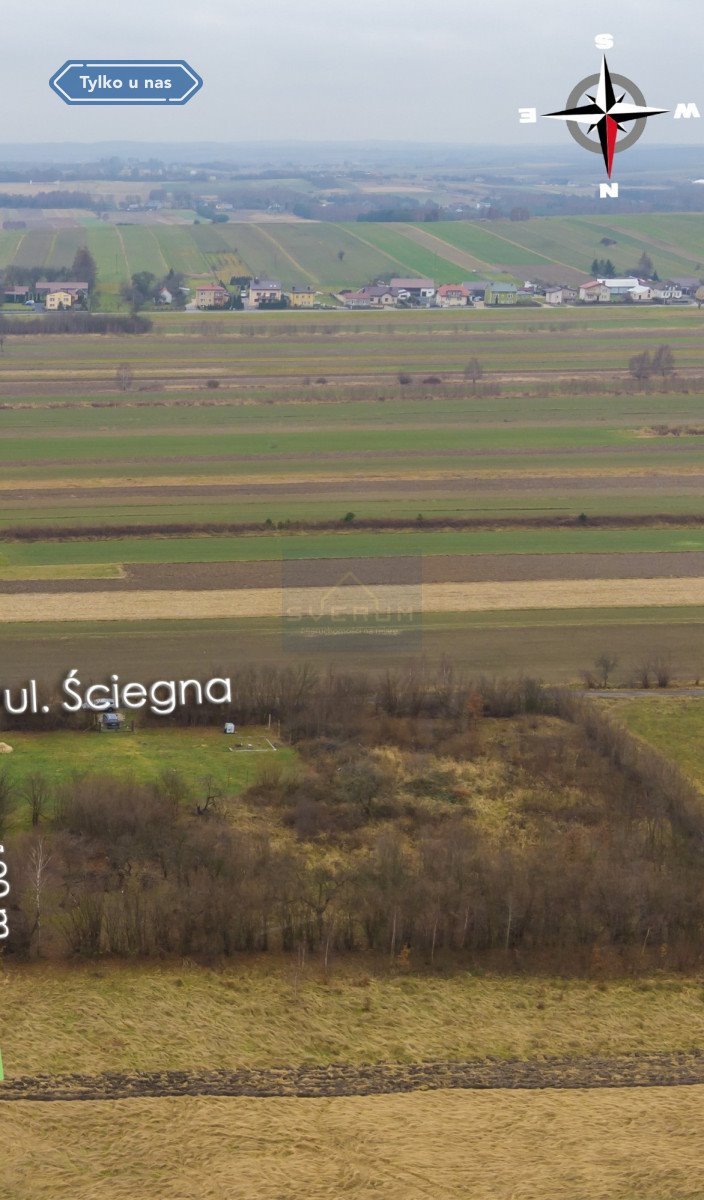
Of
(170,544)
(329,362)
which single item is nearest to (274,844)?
(170,544)

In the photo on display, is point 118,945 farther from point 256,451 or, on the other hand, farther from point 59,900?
point 256,451

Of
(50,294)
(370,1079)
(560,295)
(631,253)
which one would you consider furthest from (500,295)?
(370,1079)

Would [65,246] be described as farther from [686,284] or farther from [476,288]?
[686,284]

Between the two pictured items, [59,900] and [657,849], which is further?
[657,849]

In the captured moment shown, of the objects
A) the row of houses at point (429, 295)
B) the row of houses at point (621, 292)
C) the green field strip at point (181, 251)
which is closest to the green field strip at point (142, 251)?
the green field strip at point (181, 251)

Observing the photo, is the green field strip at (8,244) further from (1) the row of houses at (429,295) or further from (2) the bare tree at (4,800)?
(2) the bare tree at (4,800)

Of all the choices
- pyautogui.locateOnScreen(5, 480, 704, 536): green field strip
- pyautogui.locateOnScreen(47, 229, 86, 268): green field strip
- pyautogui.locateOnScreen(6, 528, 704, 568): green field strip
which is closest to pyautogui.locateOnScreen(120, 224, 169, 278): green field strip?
pyautogui.locateOnScreen(47, 229, 86, 268): green field strip
